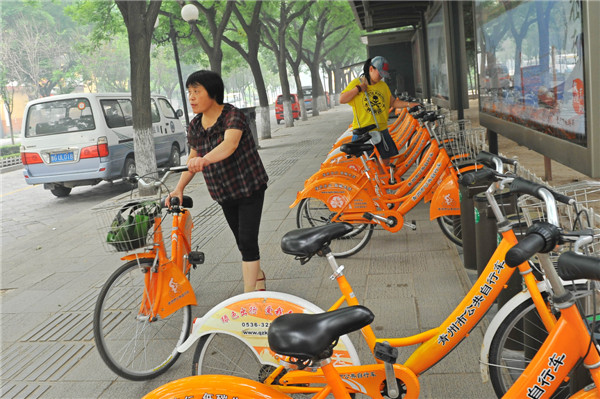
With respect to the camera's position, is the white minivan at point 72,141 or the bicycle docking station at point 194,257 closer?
the bicycle docking station at point 194,257

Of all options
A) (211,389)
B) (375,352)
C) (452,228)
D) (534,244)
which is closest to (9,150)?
(452,228)

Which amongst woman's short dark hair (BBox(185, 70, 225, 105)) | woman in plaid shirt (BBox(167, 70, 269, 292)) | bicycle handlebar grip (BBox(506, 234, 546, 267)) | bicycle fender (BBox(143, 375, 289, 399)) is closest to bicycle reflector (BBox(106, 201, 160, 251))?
woman in plaid shirt (BBox(167, 70, 269, 292))

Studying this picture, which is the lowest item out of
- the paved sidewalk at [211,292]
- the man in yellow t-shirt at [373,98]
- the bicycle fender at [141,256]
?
the paved sidewalk at [211,292]

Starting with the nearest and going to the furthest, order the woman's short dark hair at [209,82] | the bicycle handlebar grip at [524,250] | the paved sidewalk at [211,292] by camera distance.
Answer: the bicycle handlebar grip at [524,250], the paved sidewalk at [211,292], the woman's short dark hair at [209,82]

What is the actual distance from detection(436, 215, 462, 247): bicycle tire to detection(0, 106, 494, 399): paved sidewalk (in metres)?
0.12

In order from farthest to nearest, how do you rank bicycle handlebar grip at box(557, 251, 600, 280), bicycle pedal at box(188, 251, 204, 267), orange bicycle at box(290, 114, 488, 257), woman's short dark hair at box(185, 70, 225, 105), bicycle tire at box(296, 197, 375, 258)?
1. bicycle tire at box(296, 197, 375, 258)
2. orange bicycle at box(290, 114, 488, 257)
3. bicycle pedal at box(188, 251, 204, 267)
4. woman's short dark hair at box(185, 70, 225, 105)
5. bicycle handlebar grip at box(557, 251, 600, 280)

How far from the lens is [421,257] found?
17.5 ft

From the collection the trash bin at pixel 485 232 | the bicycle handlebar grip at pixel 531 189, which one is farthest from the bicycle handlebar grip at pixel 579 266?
the trash bin at pixel 485 232

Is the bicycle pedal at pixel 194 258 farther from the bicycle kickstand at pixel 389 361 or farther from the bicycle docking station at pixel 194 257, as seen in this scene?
the bicycle kickstand at pixel 389 361

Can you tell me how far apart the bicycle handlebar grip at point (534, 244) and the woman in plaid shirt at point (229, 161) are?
2.34m

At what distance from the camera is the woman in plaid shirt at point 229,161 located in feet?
12.3

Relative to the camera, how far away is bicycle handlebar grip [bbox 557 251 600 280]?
132 cm

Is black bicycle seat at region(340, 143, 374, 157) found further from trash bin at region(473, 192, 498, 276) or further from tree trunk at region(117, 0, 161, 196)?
tree trunk at region(117, 0, 161, 196)

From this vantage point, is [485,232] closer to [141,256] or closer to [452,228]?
[452,228]
